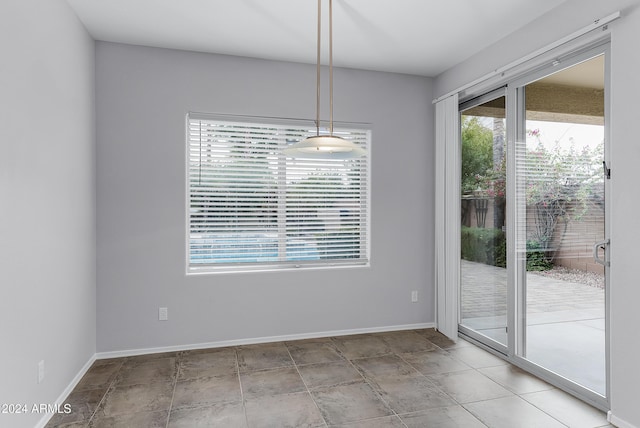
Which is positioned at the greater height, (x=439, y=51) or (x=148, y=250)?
(x=439, y=51)

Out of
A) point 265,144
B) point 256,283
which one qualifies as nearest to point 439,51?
point 265,144

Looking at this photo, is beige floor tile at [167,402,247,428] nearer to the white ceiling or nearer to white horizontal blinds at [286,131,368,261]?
white horizontal blinds at [286,131,368,261]

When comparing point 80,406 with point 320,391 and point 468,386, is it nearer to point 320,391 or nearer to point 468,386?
point 320,391

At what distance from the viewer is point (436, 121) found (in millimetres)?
4191

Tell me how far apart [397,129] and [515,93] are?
4.05 ft

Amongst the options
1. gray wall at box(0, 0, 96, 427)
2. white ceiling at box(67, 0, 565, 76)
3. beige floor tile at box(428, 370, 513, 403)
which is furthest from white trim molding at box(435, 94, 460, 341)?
gray wall at box(0, 0, 96, 427)

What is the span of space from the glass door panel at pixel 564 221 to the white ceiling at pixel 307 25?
2.20ft

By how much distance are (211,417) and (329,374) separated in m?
0.99

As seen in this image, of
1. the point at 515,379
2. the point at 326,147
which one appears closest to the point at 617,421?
the point at 515,379

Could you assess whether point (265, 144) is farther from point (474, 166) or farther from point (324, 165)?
point (474, 166)

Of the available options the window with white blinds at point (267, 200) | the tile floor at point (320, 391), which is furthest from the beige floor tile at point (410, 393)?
the window with white blinds at point (267, 200)

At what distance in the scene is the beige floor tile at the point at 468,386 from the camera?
2.72m

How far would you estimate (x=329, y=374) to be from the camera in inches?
121

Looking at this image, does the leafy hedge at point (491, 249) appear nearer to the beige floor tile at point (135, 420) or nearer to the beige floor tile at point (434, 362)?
the beige floor tile at point (434, 362)
